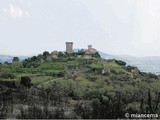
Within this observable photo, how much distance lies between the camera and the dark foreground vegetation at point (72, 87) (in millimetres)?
41188

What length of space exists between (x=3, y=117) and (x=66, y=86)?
185 ft

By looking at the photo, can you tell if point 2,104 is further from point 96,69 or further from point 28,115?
point 96,69

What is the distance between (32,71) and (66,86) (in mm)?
29383

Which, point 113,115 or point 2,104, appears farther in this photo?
point 2,104

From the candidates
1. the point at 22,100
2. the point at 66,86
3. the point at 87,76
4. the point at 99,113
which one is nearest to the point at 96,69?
the point at 87,76

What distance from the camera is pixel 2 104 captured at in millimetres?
42844

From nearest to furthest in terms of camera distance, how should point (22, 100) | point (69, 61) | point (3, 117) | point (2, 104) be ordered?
1. point (3, 117)
2. point (2, 104)
3. point (22, 100)
4. point (69, 61)

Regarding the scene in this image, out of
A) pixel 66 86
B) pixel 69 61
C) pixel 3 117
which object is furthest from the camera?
pixel 69 61

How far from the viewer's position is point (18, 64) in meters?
140

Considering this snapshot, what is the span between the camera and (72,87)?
306ft

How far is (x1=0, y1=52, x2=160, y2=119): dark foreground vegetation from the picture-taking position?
41.2m

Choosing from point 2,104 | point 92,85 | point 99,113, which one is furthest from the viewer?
point 92,85

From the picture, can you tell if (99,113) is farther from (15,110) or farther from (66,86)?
(66,86)

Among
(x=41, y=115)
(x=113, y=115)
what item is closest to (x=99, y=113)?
(x=113, y=115)
